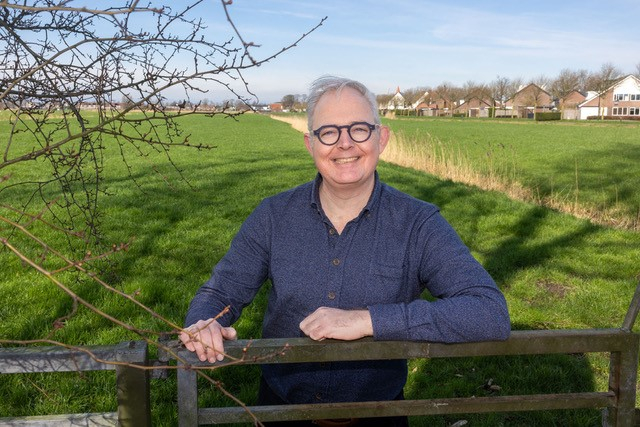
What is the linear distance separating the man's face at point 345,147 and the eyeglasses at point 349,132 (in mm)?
11

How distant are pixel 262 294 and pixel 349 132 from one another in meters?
4.31

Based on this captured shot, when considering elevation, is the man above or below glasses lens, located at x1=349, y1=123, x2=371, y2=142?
below

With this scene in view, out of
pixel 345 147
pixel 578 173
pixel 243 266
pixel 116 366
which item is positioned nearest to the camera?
pixel 116 366

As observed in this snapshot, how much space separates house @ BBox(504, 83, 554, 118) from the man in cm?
11584

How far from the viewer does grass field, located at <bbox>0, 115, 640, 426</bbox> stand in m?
4.31

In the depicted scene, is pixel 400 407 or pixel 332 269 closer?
pixel 400 407

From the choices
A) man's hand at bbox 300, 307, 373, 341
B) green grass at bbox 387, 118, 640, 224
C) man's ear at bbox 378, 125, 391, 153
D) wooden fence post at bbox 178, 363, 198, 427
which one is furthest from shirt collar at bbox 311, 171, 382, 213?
green grass at bbox 387, 118, 640, 224

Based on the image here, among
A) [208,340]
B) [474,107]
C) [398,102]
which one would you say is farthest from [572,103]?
[208,340]

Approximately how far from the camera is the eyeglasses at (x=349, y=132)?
7.71 ft

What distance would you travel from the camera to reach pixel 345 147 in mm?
2342

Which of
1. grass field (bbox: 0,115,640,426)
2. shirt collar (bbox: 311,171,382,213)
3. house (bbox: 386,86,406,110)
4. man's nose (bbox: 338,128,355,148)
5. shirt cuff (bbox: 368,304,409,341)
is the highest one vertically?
house (bbox: 386,86,406,110)

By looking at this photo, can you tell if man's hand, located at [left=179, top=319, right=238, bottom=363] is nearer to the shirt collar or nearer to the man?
the man

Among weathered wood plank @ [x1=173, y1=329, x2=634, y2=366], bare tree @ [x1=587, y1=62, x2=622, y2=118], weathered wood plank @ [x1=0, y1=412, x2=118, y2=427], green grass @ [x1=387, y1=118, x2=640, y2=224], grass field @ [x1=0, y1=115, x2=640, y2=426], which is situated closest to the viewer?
weathered wood plank @ [x1=173, y1=329, x2=634, y2=366]

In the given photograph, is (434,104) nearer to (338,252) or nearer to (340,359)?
(338,252)
